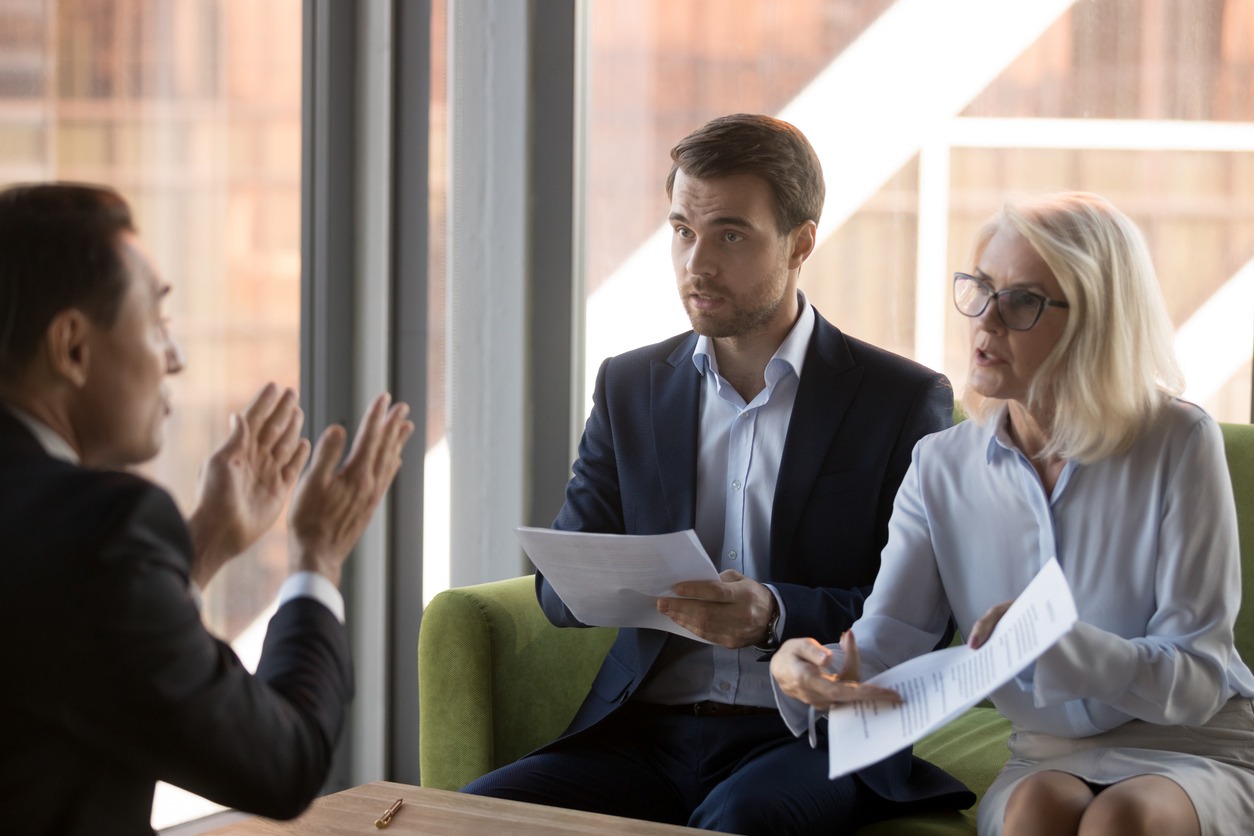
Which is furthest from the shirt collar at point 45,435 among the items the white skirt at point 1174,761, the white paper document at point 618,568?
the white skirt at point 1174,761

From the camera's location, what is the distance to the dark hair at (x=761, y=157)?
235 centimetres

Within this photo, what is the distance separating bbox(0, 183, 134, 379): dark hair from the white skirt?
57.1 inches

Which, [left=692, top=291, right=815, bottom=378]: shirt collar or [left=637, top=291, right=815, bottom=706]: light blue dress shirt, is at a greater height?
[left=692, top=291, right=815, bottom=378]: shirt collar

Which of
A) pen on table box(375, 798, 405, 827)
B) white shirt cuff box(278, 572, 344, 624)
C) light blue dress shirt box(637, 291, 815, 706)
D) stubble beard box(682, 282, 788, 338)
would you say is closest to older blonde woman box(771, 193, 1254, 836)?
light blue dress shirt box(637, 291, 815, 706)

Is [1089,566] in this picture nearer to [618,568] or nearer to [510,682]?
[618,568]

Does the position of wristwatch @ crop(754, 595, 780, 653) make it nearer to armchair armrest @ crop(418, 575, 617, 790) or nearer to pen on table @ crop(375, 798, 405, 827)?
armchair armrest @ crop(418, 575, 617, 790)

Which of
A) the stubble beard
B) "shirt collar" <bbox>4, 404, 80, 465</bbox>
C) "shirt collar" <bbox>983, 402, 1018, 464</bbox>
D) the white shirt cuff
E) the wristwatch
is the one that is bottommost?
Result: the wristwatch

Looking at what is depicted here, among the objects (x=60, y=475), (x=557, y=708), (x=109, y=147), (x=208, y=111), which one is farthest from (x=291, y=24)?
(x=60, y=475)

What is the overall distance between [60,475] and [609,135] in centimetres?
254

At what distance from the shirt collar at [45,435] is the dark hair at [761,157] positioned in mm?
1472

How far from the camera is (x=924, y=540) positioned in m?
2.05

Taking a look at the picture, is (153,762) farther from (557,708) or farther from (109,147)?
(109,147)

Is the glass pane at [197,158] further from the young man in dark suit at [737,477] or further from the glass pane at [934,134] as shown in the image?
the young man in dark suit at [737,477]

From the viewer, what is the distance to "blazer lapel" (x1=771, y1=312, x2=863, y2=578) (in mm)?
2250
